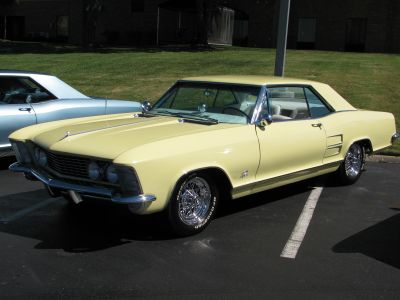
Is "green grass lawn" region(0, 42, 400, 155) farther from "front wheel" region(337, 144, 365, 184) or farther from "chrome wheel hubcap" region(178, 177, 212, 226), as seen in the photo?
"chrome wheel hubcap" region(178, 177, 212, 226)

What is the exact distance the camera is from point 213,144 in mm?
5023

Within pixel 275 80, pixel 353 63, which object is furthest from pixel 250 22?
pixel 275 80

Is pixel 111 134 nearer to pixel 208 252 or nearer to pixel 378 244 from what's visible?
pixel 208 252

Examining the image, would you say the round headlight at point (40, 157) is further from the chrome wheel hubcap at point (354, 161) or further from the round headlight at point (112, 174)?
the chrome wheel hubcap at point (354, 161)

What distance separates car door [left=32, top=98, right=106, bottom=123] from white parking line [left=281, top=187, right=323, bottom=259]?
3.24 meters

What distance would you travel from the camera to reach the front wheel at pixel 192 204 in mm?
Answer: 4797

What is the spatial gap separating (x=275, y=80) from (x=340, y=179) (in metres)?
1.67

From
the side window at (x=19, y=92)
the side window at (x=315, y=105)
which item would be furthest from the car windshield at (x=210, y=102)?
the side window at (x=19, y=92)

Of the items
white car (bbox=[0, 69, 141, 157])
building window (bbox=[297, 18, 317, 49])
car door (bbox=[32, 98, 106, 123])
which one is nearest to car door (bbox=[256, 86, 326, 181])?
white car (bbox=[0, 69, 141, 157])

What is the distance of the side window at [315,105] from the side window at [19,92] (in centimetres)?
351

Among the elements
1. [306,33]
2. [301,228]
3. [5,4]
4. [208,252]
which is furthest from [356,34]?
[208,252]

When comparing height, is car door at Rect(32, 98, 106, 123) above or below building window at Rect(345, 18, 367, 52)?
below

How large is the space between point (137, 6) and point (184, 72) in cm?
2572

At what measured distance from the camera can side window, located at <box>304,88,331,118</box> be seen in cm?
655
